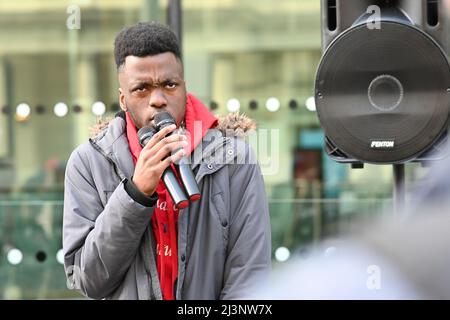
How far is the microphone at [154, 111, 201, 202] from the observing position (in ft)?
6.49

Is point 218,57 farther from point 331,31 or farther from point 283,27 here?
point 331,31

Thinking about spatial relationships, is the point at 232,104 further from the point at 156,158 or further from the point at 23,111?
the point at 156,158

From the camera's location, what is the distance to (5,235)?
5547mm

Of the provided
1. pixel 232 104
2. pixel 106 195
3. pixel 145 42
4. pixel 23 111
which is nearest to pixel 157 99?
pixel 145 42

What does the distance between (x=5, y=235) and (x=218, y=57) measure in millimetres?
1723

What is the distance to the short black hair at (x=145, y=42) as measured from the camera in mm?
2152

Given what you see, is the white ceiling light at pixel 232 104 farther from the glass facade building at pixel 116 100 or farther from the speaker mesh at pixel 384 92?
the speaker mesh at pixel 384 92

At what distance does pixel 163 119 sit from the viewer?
206 centimetres

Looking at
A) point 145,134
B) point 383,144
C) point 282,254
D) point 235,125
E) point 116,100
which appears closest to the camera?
point 145,134

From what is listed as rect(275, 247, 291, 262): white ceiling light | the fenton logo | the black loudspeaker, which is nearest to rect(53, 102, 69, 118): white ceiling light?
rect(275, 247, 291, 262): white ceiling light

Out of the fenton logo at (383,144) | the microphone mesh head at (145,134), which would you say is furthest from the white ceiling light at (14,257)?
the microphone mesh head at (145,134)

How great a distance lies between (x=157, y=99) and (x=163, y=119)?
0.07 meters

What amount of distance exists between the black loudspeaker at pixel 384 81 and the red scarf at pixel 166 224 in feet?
2.09
